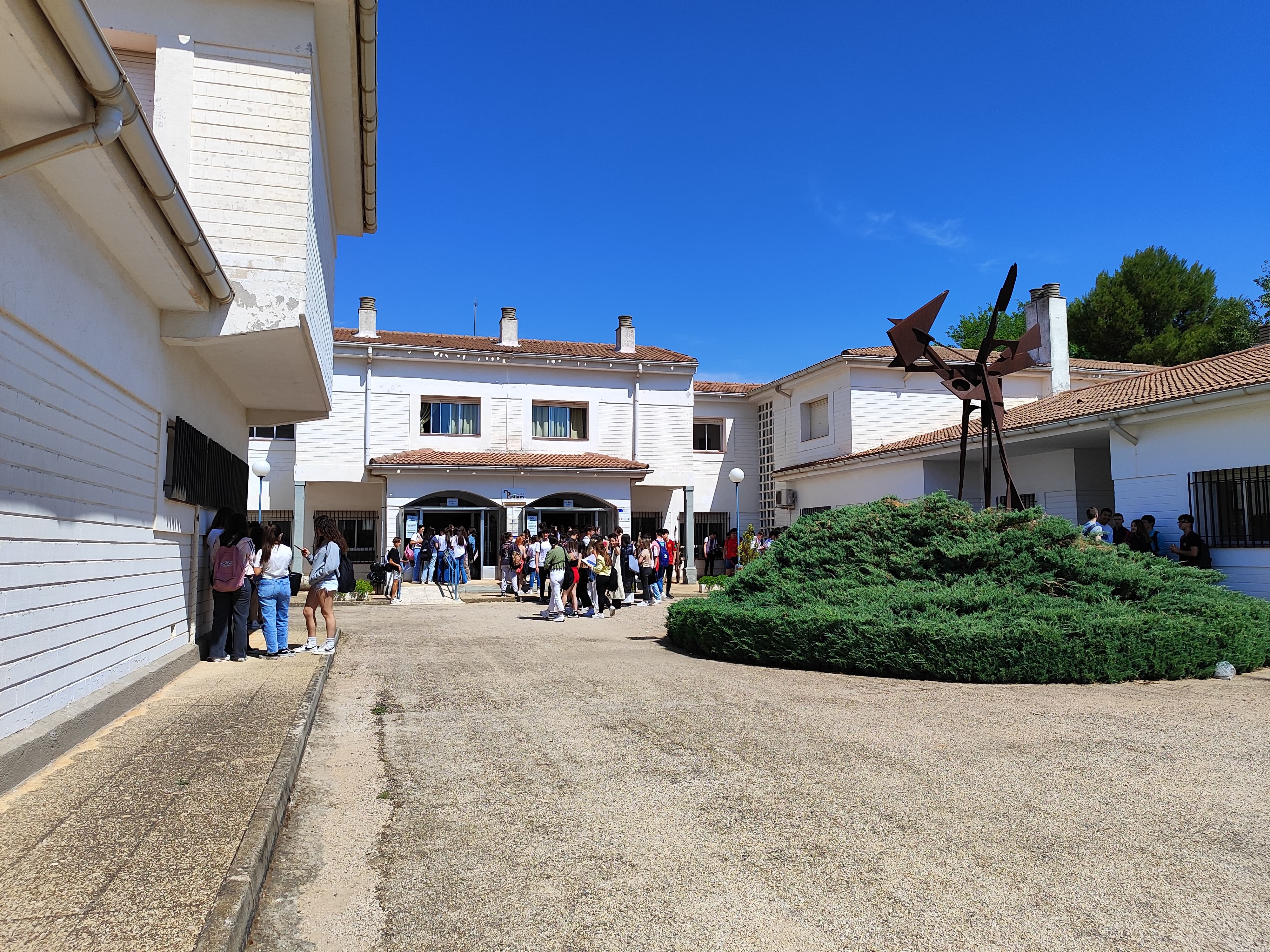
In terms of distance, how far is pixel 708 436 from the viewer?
3303cm

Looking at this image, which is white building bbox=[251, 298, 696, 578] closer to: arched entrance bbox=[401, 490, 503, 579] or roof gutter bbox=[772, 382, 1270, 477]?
arched entrance bbox=[401, 490, 503, 579]

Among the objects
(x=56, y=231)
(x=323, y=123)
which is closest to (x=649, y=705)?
(x=56, y=231)

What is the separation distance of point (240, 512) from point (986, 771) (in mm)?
9729

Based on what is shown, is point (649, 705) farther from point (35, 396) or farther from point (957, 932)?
point (35, 396)

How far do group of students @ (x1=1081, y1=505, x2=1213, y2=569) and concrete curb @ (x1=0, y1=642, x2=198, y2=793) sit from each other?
10782mm

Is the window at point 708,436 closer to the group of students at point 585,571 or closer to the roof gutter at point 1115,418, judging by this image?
the group of students at point 585,571

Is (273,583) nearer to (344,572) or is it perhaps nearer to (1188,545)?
(344,572)

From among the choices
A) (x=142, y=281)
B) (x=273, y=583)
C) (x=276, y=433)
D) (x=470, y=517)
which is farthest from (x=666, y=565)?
(x=142, y=281)

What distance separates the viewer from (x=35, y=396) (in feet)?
17.5

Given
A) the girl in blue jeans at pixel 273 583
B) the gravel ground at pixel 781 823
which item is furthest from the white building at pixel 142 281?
the gravel ground at pixel 781 823

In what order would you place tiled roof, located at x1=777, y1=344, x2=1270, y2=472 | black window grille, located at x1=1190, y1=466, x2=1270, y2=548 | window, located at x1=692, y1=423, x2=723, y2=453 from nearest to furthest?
black window grille, located at x1=1190, y1=466, x2=1270, y2=548, tiled roof, located at x1=777, y1=344, x2=1270, y2=472, window, located at x1=692, y1=423, x2=723, y2=453

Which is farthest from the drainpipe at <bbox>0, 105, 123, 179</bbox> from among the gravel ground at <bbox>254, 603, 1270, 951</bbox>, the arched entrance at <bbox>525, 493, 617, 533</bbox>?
the arched entrance at <bbox>525, 493, 617, 533</bbox>

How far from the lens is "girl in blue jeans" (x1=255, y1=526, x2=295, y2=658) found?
10023 mm

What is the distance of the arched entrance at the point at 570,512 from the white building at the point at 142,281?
15.2 m
